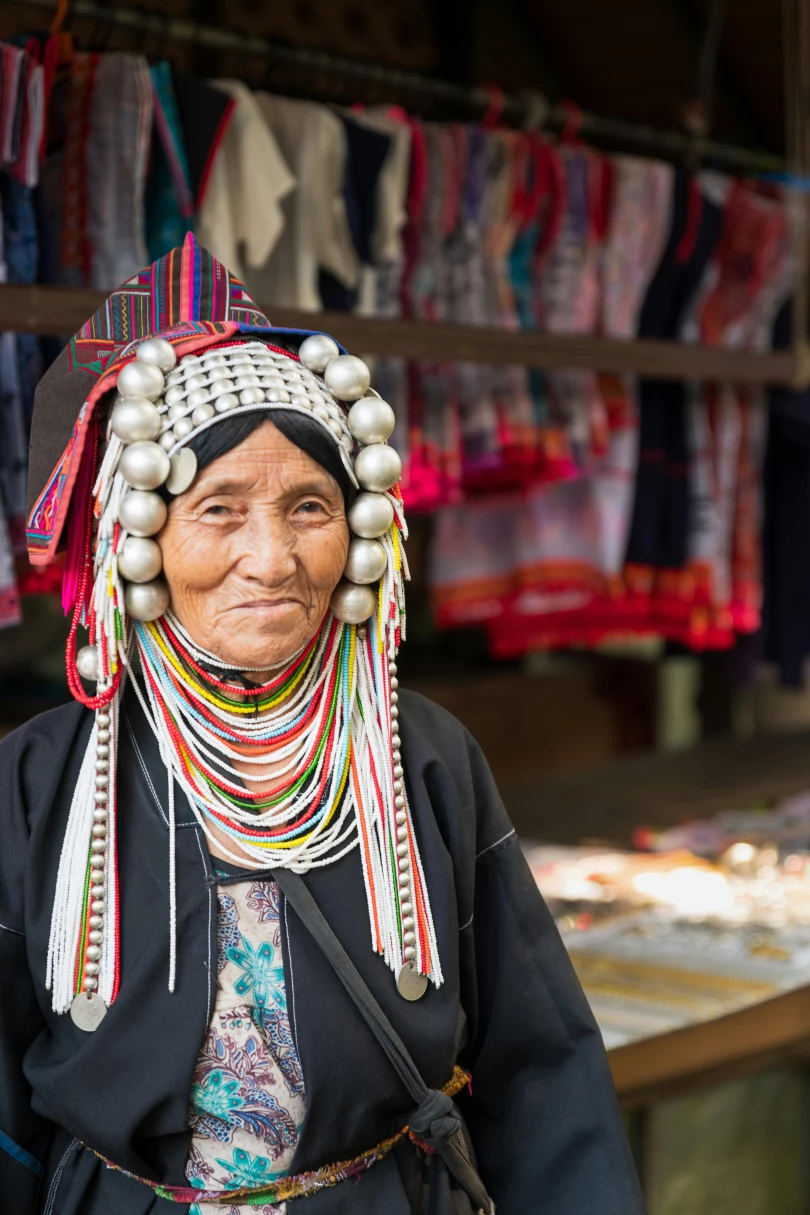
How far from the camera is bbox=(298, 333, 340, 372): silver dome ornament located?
1.50m

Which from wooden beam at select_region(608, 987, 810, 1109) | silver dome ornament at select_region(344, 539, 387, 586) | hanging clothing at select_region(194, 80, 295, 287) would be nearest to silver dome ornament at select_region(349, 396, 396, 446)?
silver dome ornament at select_region(344, 539, 387, 586)

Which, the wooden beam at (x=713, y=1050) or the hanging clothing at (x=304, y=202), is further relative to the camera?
the hanging clothing at (x=304, y=202)

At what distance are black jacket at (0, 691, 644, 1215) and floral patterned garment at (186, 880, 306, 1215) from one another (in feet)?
0.07

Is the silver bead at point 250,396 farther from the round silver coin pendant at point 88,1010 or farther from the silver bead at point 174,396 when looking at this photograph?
the round silver coin pendant at point 88,1010

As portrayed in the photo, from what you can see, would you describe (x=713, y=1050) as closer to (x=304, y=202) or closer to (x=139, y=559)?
(x=139, y=559)

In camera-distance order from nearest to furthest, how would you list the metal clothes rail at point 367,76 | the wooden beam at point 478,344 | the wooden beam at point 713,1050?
the wooden beam at point 478,344 < the wooden beam at point 713,1050 < the metal clothes rail at point 367,76

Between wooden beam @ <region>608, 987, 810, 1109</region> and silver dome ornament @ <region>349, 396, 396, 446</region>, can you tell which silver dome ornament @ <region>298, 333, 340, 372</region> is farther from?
wooden beam @ <region>608, 987, 810, 1109</region>

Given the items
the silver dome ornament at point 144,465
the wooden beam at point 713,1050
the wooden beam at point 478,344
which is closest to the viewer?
the silver dome ornament at point 144,465

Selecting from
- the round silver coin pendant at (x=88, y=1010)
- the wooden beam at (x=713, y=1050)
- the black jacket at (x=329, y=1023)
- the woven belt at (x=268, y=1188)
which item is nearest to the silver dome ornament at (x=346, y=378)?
the black jacket at (x=329, y=1023)

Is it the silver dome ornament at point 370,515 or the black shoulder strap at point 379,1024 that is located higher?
the silver dome ornament at point 370,515

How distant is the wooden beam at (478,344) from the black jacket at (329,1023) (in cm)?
85

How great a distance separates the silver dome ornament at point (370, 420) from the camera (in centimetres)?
147

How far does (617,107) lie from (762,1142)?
338cm

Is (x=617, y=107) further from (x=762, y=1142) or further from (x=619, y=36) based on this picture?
(x=762, y=1142)
